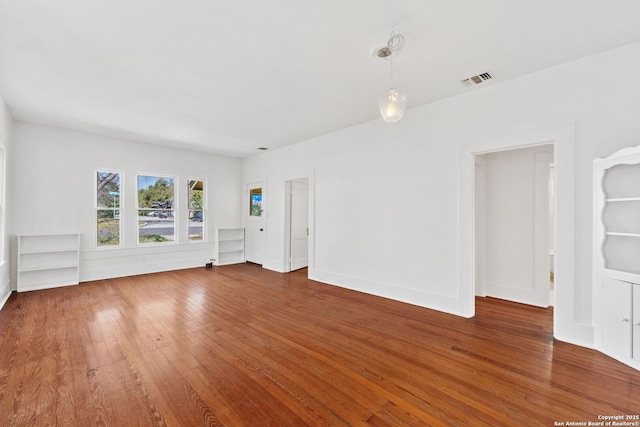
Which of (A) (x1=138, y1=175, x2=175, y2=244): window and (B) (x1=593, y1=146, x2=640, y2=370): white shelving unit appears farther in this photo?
(A) (x1=138, y1=175, x2=175, y2=244): window

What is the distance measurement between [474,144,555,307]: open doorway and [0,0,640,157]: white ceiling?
1.62 meters

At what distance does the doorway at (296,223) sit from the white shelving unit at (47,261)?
4.16 meters

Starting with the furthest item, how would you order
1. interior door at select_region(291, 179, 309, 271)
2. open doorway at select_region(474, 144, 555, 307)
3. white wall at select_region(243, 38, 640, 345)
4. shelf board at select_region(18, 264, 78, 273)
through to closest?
interior door at select_region(291, 179, 309, 271) < shelf board at select_region(18, 264, 78, 273) < open doorway at select_region(474, 144, 555, 307) < white wall at select_region(243, 38, 640, 345)

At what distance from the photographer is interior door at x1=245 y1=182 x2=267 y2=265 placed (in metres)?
7.31

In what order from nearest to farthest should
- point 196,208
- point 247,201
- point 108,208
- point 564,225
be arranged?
point 564,225 → point 108,208 → point 196,208 → point 247,201

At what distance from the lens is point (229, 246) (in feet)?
25.5

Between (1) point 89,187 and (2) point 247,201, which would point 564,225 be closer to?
(2) point 247,201

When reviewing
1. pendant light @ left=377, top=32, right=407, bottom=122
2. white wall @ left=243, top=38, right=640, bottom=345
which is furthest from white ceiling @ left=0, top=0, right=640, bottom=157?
white wall @ left=243, top=38, right=640, bottom=345

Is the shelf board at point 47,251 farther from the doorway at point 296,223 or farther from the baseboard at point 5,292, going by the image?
the doorway at point 296,223

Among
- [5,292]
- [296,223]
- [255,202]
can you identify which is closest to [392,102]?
[296,223]

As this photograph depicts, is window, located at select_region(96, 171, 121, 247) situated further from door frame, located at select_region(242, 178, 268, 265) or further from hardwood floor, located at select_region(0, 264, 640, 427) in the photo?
door frame, located at select_region(242, 178, 268, 265)

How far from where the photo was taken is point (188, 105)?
414 cm

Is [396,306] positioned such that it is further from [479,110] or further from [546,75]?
[546,75]

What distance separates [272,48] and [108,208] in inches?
211
